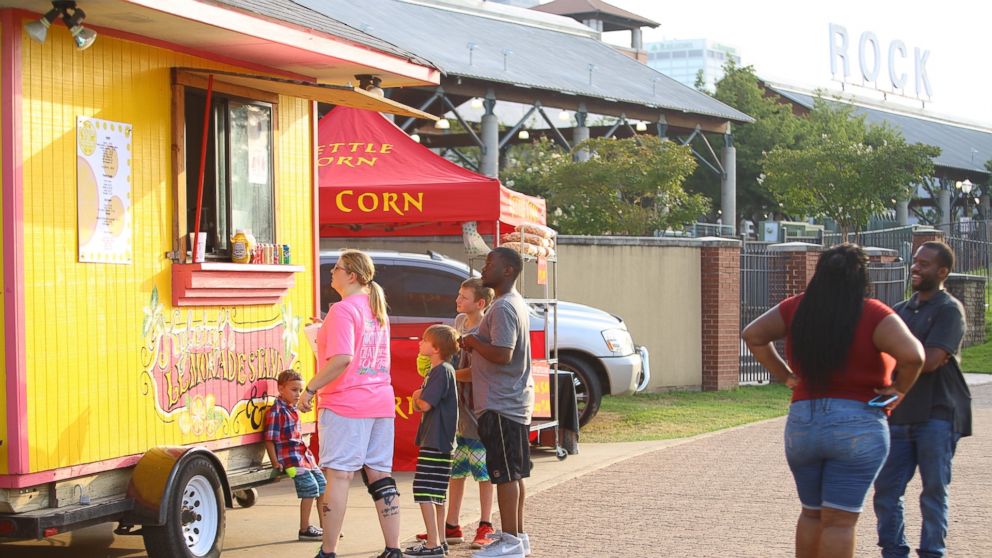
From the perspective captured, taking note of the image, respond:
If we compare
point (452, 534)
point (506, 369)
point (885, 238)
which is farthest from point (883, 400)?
point (885, 238)

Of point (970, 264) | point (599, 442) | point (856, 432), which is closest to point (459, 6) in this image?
point (970, 264)

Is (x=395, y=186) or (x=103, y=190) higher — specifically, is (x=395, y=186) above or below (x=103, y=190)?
above

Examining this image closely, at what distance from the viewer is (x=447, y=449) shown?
7723 mm

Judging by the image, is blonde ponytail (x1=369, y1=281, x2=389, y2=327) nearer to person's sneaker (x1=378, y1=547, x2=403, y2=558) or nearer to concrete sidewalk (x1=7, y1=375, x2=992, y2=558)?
person's sneaker (x1=378, y1=547, x2=403, y2=558)

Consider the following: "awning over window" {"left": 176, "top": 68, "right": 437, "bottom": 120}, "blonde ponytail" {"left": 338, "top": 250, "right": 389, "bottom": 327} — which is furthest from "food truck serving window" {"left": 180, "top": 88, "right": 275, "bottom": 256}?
"blonde ponytail" {"left": 338, "top": 250, "right": 389, "bottom": 327}

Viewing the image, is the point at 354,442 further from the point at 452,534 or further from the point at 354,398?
the point at 452,534

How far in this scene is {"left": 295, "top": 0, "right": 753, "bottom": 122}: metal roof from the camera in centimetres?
3089

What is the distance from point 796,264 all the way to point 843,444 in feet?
49.7

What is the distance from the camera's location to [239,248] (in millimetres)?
7840

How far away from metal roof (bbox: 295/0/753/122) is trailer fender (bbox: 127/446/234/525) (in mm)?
21127

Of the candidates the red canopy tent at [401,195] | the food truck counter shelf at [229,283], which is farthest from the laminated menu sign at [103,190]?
the red canopy tent at [401,195]

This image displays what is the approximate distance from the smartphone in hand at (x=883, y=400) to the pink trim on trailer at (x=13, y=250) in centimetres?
388

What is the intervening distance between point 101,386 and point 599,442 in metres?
7.56

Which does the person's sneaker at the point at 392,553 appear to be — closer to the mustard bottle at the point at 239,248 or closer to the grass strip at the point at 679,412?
the mustard bottle at the point at 239,248
